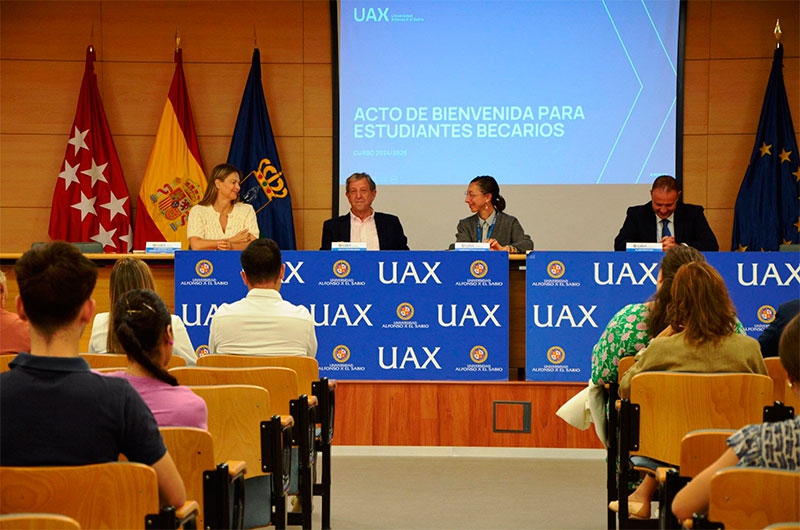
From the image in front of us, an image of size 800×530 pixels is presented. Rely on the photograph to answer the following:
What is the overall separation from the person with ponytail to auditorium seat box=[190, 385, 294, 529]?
328cm

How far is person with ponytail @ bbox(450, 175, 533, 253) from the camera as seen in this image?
6.36 metres

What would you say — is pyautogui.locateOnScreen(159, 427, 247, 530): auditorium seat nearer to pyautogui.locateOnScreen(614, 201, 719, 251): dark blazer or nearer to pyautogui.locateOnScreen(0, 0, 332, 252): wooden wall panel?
pyautogui.locateOnScreen(614, 201, 719, 251): dark blazer

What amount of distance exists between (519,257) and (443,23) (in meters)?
2.91

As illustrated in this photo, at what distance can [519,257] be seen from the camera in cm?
554

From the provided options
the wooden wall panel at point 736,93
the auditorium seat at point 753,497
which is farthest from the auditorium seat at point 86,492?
the wooden wall panel at point 736,93

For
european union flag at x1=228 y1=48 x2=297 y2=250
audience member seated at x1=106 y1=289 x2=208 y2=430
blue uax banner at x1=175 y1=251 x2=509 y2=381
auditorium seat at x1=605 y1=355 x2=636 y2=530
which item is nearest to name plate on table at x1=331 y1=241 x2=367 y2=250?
blue uax banner at x1=175 y1=251 x2=509 y2=381

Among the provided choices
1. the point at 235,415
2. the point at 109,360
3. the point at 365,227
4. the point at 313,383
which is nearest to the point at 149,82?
the point at 365,227

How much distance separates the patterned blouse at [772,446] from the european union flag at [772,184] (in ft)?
19.4

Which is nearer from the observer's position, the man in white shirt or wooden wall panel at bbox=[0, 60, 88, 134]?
the man in white shirt

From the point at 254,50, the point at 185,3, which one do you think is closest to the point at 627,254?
the point at 254,50

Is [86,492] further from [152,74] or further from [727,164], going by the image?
[727,164]

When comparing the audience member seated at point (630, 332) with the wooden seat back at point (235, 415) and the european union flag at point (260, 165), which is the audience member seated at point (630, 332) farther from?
the european union flag at point (260, 165)

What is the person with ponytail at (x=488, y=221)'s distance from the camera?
6.36 m

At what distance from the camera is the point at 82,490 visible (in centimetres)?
177
